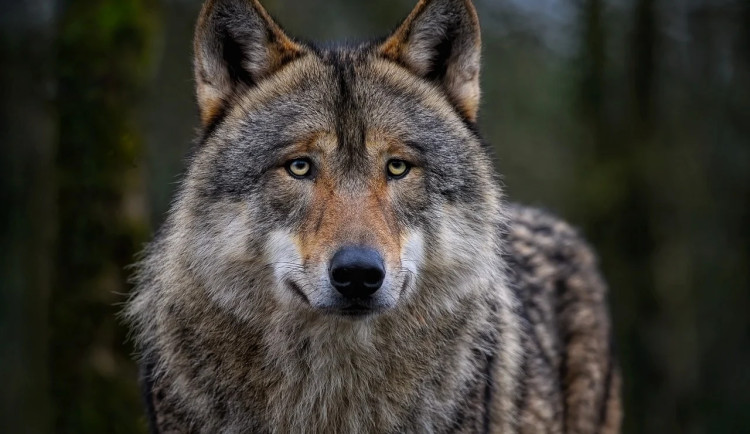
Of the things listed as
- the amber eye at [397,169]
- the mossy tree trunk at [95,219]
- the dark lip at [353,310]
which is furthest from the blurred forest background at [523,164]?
the dark lip at [353,310]

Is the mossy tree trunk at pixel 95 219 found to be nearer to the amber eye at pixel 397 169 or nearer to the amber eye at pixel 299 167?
the amber eye at pixel 299 167

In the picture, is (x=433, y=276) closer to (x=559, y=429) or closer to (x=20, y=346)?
(x=559, y=429)

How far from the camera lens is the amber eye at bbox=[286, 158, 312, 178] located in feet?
14.9

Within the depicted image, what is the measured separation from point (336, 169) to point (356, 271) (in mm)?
650

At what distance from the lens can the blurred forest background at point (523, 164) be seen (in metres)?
7.47

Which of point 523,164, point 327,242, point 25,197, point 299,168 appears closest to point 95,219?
point 299,168

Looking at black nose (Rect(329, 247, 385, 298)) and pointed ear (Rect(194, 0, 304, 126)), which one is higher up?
pointed ear (Rect(194, 0, 304, 126))

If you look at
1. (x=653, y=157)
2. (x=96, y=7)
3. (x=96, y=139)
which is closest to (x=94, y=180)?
(x=96, y=139)

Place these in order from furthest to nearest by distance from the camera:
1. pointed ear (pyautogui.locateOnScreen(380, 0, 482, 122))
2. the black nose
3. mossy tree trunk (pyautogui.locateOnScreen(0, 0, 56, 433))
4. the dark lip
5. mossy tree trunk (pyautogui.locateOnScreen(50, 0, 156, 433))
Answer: mossy tree trunk (pyautogui.locateOnScreen(0, 0, 56, 433)) < mossy tree trunk (pyautogui.locateOnScreen(50, 0, 156, 433)) < pointed ear (pyautogui.locateOnScreen(380, 0, 482, 122)) < the dark lip < the black nose

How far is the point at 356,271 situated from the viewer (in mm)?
4059

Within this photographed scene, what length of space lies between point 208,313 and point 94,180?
125 inches

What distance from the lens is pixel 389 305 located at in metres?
4.25

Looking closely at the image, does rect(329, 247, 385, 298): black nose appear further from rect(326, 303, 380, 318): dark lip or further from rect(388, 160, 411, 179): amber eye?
rect(388, 160, 411, 179): amber eye

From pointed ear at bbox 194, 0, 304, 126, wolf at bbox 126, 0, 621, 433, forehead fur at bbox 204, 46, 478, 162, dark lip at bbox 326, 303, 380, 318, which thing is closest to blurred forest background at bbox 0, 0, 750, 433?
wolf at bbox 126, 0, 621, 433
